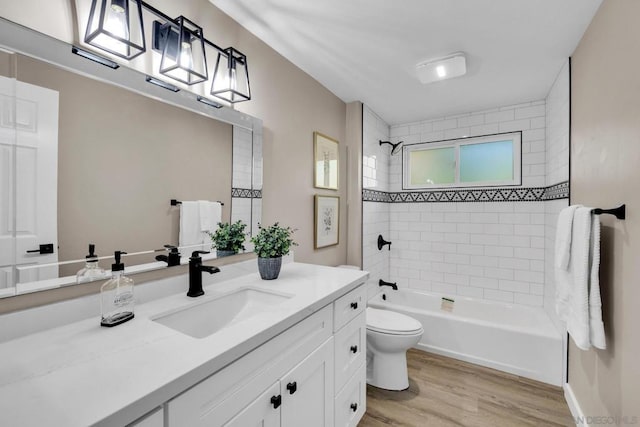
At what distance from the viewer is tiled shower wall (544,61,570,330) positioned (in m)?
2.09

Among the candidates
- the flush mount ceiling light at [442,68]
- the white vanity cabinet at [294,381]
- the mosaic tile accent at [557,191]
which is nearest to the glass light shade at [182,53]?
the white vanity cabinet at [294,381]

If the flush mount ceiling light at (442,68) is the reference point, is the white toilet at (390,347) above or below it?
below

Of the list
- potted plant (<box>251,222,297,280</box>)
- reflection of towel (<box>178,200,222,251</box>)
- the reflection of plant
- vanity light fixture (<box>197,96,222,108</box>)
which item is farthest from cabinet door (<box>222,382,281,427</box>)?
the reflection of plant

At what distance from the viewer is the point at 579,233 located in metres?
1.43

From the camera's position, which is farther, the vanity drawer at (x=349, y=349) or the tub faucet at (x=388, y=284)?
the tub faucet at (x=388, y=284)

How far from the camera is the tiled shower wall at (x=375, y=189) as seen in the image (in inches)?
116

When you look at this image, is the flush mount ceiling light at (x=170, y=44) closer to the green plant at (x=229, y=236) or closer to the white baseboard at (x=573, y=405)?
the green plant at (x=229, y=236)

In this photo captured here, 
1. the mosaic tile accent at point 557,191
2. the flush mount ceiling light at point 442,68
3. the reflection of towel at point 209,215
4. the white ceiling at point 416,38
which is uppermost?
the white ceiling at point 416,38

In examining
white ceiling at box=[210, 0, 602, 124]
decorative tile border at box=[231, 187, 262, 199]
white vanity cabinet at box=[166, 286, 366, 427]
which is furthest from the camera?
decorative tile border at box=[231, 187, 262, 199]

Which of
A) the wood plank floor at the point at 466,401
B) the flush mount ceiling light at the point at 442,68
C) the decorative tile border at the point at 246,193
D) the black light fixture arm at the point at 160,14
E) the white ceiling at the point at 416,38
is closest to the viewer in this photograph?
the black light fixture arm at the point at 160,14

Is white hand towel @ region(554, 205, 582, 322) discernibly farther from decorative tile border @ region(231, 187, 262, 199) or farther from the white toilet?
decorative tile border @ region(231, 187, 262, 199)

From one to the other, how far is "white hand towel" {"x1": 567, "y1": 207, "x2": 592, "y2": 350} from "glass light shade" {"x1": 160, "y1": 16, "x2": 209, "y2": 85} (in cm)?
194

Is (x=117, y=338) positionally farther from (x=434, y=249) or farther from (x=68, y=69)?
(x=434, y=249)

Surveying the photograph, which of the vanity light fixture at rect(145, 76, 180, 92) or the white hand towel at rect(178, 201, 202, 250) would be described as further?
the white hand towel at rect(178, 201, 202, 250)
